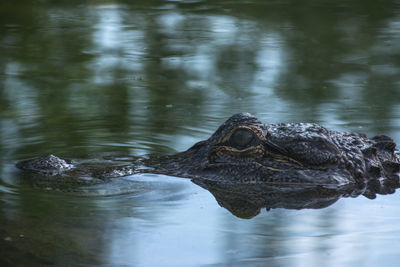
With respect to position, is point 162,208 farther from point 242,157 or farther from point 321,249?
point 321,249

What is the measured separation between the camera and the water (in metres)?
4.04

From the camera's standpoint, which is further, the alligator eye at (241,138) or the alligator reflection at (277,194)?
the alligator eye at (241,138)

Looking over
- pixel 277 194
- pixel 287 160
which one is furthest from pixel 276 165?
pixel 277 194

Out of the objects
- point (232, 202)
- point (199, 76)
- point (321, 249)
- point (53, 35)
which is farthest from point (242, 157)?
point (53, 35)

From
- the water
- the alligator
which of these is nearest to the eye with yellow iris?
the alligator

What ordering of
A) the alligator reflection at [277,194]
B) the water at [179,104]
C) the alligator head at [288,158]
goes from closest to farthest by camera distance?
the water at [179,104], the alligator reflection at [277,194], the alligator head at [288,158]

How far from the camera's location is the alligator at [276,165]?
4953 millimetres

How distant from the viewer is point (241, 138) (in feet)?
16.4

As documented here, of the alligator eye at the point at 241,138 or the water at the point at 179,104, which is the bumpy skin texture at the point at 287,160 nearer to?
the alligator eye at the point at 241,138

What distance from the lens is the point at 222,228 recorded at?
4.32 m

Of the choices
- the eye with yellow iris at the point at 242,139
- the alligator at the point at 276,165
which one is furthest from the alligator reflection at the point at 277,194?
the eye with yellow iris at the point at 242,139

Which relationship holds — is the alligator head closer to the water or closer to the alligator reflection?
the alligator reflection

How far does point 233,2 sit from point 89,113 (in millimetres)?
7940

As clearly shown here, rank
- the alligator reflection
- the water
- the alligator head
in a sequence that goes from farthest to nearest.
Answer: the alligator head
the alligator reflection
the water
